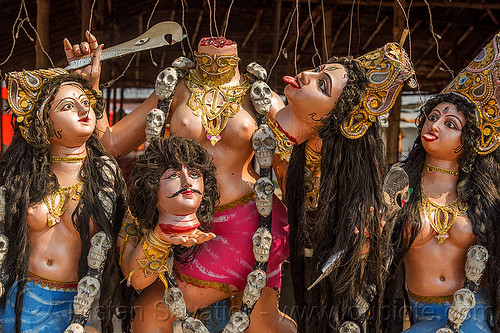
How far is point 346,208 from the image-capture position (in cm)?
229

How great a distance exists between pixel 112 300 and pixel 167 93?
0.85 meters

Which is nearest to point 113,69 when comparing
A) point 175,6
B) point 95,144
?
point 175,6

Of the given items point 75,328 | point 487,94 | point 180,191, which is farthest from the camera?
point 487,94

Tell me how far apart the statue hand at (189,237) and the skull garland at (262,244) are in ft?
0.97

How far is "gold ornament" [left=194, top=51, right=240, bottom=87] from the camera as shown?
7.88ft

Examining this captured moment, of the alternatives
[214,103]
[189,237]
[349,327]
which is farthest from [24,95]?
[349,327]

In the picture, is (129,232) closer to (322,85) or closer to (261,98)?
(261,98)

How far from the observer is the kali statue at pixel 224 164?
236 cm

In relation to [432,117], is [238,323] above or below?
below

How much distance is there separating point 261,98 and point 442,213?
842mm

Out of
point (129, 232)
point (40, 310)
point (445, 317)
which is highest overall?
point (129, 232)

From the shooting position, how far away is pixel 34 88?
2.34 m

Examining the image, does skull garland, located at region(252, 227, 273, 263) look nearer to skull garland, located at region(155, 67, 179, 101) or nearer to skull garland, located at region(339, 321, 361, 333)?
skull garland, located at region(339, 321, 361, 333)

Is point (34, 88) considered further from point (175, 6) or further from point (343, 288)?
point (175, 6)
